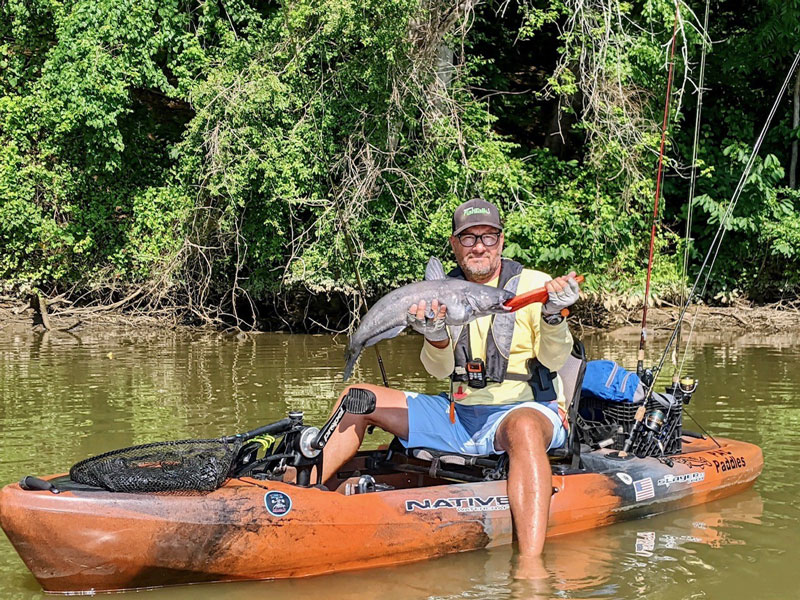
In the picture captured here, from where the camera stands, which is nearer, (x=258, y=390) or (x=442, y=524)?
(x=442, y=524)

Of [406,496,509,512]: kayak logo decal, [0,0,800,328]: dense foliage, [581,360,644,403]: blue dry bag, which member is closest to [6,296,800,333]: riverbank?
[0,0,800,328]: dense foliage

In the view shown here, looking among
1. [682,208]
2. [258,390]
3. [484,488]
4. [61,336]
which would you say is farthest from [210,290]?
[484,488]

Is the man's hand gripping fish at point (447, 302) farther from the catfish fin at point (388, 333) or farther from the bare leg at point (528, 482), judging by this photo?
the bare leg at point (528, 482)

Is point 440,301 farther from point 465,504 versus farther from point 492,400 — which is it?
point 465,504

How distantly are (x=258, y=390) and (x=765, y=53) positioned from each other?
377 inches

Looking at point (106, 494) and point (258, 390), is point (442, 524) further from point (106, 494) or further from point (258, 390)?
point (258, 390)

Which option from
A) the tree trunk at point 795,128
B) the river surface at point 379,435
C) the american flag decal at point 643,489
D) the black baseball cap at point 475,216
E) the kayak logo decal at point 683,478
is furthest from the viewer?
the tree trunk at point 795,128

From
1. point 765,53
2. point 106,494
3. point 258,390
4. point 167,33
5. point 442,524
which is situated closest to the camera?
point 106,494

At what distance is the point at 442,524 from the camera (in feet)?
17.2

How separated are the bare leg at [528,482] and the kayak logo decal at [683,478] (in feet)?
3.74

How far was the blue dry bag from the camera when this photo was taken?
20.9 feet

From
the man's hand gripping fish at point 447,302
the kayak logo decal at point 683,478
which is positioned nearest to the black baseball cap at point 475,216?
the man's hand gripping fish at point 447,302

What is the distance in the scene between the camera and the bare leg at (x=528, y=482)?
5223mm

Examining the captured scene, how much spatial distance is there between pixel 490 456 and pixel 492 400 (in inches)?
12.7
